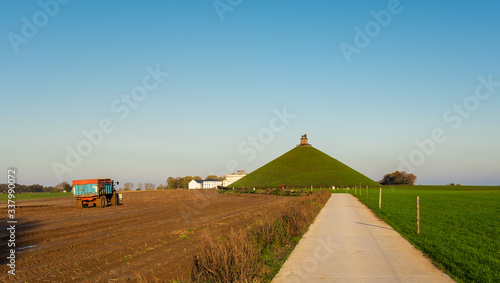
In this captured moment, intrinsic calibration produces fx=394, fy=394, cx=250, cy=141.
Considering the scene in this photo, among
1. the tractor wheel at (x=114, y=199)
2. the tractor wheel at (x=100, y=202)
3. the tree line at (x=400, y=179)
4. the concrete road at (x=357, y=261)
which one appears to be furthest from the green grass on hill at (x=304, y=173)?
the concrete road at (x=357, y=261)

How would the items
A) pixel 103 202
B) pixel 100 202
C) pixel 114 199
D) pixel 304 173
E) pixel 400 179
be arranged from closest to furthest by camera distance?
pixel 100 202 < pixel 103 202 < pixel 114 199 < pixel 304 173 < pixel 400 179

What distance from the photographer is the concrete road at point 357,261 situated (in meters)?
9.01

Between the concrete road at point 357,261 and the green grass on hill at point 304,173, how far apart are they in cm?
12267

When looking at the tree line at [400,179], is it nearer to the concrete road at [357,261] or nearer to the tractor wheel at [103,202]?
the tractor wheel at [103,202]

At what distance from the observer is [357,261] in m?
10.7

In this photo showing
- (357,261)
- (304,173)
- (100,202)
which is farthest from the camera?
(304,173)

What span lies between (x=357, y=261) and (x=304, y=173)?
151 m

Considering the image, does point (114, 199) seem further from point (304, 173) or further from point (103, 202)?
point (304, 173)

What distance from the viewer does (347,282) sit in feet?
27.9

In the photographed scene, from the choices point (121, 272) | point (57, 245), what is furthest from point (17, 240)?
point (121, 272)

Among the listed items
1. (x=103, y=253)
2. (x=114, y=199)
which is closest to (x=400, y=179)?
(x=114, y=199)

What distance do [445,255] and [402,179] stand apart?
7032 inches

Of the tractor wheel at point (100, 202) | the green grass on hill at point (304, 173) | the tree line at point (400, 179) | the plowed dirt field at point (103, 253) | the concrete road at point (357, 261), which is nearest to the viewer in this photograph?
the concrete road at point (357, 261)

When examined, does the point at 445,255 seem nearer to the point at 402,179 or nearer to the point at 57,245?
the point at 57,245
